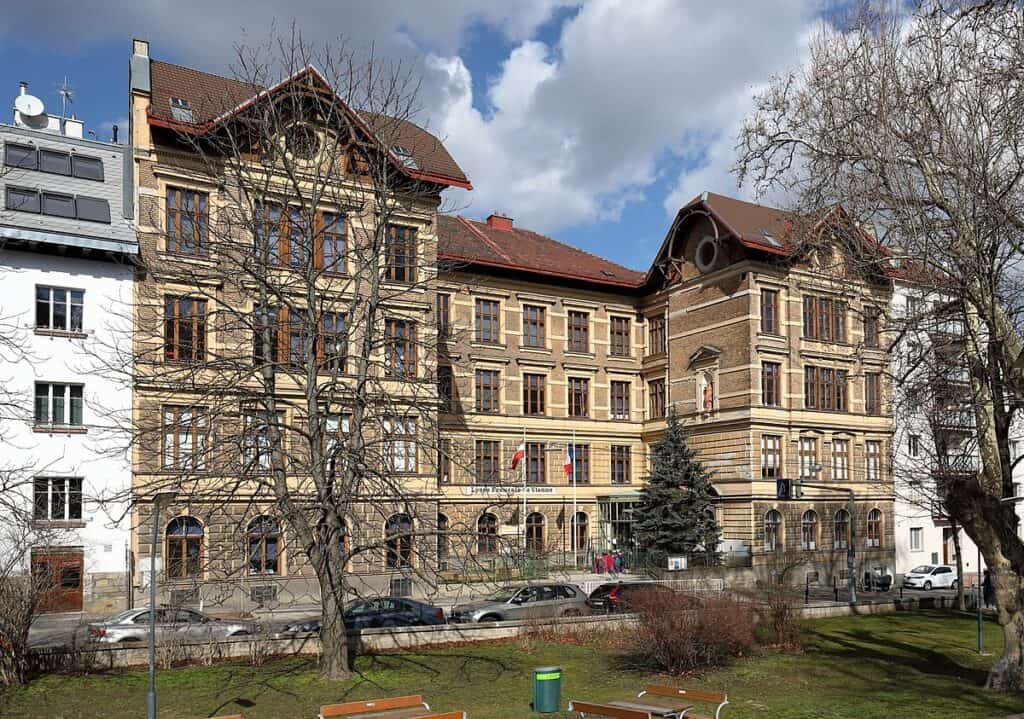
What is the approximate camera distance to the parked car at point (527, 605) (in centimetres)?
2861

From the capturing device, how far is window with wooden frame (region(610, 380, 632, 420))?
53.0 m

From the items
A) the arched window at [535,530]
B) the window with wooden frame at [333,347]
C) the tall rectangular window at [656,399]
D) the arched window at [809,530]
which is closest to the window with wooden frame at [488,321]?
the arched window at [535,530]

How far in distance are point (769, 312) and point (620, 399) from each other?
33.1 feet

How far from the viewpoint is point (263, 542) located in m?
20.3

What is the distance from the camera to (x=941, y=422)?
27.7m

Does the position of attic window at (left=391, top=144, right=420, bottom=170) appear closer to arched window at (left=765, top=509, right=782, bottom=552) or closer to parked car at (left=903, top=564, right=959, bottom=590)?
arched window at (left=765, top=509, right=782, bottom=552)

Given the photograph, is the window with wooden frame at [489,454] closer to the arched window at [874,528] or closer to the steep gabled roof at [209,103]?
the steep gabled roof at [209,103]

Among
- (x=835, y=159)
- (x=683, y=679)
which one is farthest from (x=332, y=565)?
A: (x=835, y=159)

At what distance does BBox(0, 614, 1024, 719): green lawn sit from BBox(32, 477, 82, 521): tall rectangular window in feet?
47.0

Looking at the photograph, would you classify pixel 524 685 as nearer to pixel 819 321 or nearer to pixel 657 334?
pixel 819 321

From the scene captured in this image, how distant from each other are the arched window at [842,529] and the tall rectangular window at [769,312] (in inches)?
385

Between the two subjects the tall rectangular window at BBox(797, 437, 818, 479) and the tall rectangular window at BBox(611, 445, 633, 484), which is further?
the tall rectangular window at BBox(611, 445, 633, 484)

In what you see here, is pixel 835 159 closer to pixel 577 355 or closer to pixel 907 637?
pixel 907 637

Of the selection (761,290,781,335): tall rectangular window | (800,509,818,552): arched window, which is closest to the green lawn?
(800,509,818,552): arched window
